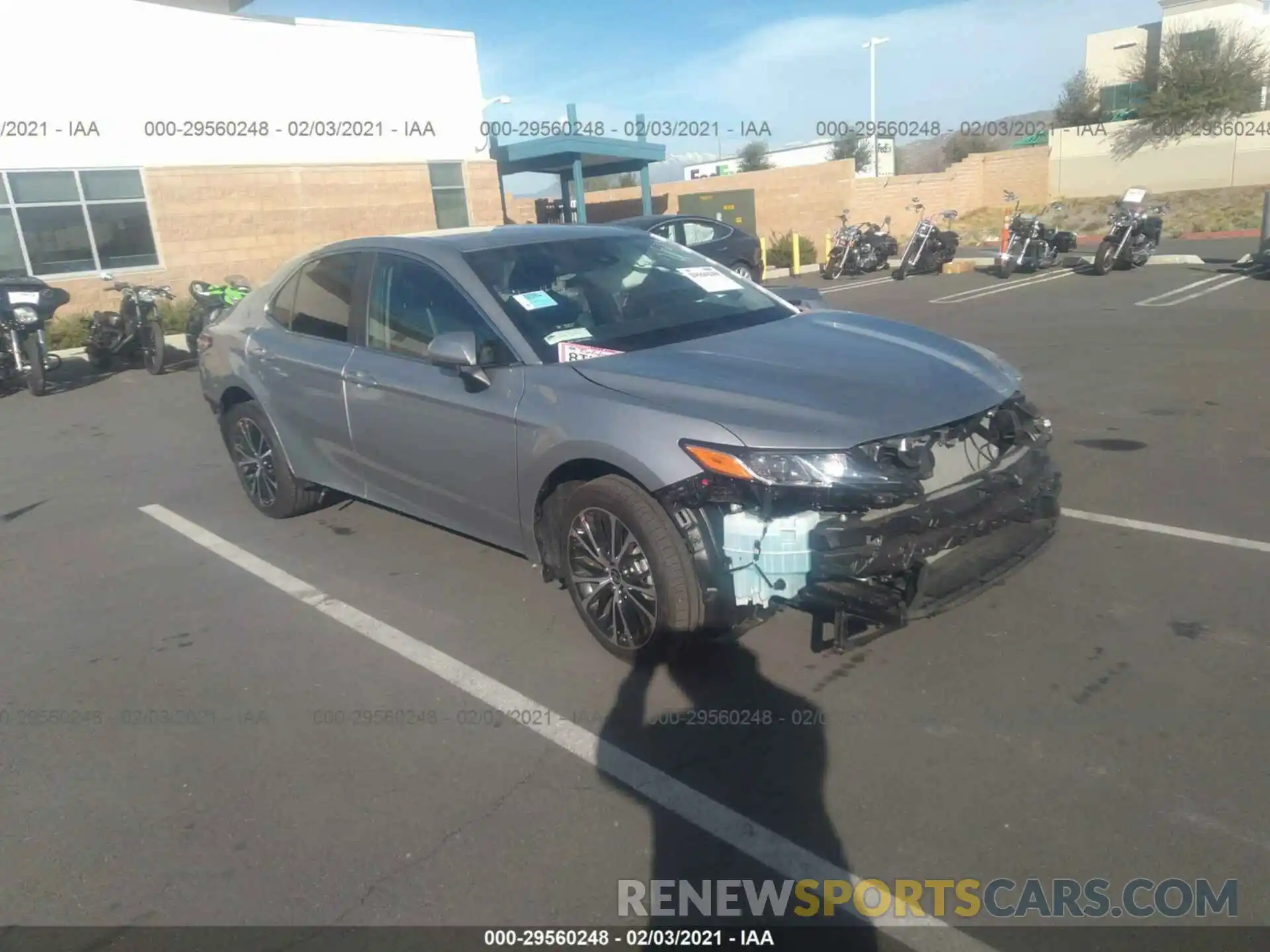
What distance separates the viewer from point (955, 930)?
2477 millimetres

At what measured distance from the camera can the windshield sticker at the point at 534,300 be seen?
14.0ft

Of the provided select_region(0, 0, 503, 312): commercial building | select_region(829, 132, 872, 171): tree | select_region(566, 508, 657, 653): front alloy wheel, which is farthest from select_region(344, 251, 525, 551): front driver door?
select_region(829, 132, 872, 171): tree

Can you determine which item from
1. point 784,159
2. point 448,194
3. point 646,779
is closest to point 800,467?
point 646,779

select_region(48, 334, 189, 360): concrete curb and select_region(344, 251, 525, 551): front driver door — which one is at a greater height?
select_region(344, 251, 525, 551): front driver door

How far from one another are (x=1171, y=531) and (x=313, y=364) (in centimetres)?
450

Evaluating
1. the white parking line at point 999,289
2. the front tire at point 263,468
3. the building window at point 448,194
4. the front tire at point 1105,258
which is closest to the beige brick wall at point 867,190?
the building window at point 448,194

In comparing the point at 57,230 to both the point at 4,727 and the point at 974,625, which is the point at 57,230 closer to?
the point at 4,727

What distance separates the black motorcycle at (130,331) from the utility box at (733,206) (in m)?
20.3

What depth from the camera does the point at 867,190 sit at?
30297 millimetres

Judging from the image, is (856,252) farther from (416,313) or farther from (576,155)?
(416,313)

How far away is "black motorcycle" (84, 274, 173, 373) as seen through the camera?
1285cm

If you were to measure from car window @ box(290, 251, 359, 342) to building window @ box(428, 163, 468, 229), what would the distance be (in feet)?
60.8

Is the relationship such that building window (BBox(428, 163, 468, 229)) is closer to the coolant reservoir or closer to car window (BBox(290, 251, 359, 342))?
car window (BBox(290, 251, 359, 342))

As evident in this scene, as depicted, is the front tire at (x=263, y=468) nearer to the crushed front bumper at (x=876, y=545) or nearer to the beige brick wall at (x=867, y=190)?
the crushed front bumper at (x=876, y=545)
